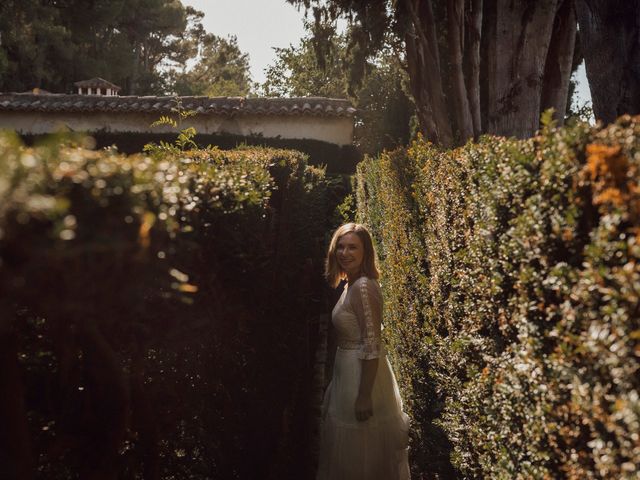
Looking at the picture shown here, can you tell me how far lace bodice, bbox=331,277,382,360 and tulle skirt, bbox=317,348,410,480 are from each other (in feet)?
0.35


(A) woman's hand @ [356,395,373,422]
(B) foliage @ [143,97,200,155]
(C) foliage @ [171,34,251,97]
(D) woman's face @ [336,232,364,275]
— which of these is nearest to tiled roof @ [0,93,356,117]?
(B) foliage @ [143,97,200,155]

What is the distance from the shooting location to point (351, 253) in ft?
14.5

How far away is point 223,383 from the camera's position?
3.44 meters

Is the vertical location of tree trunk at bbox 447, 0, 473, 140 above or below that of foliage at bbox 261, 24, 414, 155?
below

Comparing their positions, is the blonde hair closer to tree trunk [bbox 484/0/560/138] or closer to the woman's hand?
the woman's hand

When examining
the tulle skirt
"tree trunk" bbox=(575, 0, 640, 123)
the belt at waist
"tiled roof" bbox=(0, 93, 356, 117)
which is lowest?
the tulle skirt

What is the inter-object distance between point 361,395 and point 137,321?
2.04 metres

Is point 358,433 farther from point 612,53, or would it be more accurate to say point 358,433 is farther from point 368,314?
point 612,53

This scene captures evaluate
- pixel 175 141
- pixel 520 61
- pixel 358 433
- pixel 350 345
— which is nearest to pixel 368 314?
pixel 350 345

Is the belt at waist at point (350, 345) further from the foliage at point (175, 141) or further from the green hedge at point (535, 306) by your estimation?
the foliage at point (175, 141)

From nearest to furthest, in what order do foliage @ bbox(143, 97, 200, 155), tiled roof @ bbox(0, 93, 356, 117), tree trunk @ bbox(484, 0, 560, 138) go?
foliage @ bbox(143, 97, 200, 155), tree trunk @ bbox(484, 0, 560, 138), tiled roof @ bbox(0, 93, 356, 117)

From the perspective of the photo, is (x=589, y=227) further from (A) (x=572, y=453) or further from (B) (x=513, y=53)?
(B) (x=513, y=53)

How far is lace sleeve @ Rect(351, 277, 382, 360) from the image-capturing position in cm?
416

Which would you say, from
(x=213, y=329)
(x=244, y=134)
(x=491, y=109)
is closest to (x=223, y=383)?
(x=213, y=329)
